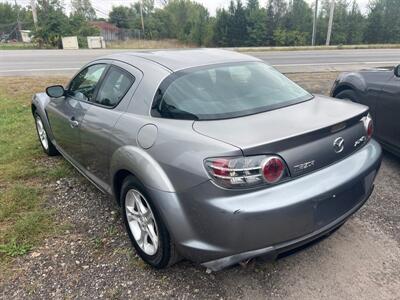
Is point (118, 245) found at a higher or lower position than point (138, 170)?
lower

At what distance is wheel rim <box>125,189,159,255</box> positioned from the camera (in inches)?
100

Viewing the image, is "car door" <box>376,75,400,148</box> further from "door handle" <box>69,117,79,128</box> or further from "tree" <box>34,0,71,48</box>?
"tree" <box>34,0,71,48</box>

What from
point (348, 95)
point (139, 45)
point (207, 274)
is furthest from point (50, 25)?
point (207, 274)

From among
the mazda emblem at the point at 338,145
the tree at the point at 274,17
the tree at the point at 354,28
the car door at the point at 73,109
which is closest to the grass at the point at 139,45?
the tree at the point at 274,17

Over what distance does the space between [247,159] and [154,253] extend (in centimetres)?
107

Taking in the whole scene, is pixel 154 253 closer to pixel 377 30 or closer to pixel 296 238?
pixel 296 238

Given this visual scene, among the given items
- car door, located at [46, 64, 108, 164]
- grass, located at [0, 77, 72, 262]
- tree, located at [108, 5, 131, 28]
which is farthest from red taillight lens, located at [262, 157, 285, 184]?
tree, located at [108, 5, 131, 28]

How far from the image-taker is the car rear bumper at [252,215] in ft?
6.61

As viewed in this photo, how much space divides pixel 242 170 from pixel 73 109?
7.58 ft

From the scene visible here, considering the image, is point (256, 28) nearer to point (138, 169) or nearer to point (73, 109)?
point (73, 109)

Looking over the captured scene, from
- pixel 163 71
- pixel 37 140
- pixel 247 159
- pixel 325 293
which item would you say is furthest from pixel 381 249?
pixel 37 140

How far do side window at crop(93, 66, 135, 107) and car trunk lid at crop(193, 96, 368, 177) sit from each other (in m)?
0.93

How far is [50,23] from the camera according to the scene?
28.3 meters

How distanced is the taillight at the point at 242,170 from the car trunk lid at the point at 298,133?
0.17ft
